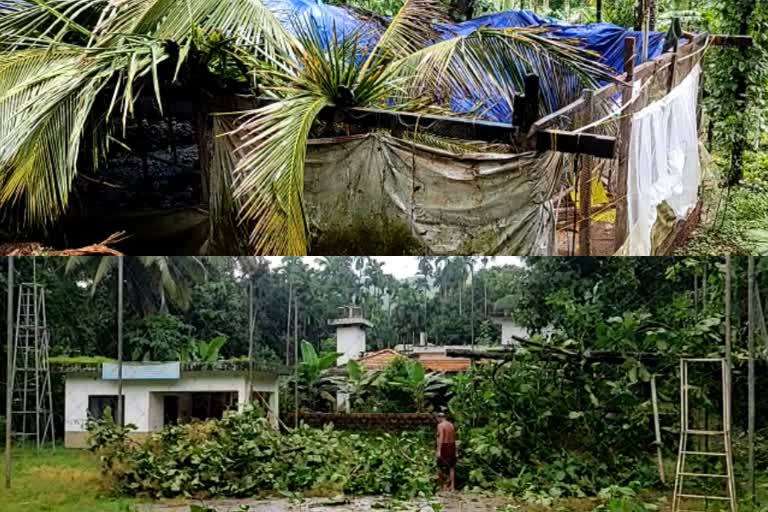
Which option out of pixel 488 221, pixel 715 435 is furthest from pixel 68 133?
pixel 715 435

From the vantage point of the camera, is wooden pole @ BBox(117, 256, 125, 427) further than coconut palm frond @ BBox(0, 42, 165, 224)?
Yes

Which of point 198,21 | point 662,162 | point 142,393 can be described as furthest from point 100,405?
point 662,162

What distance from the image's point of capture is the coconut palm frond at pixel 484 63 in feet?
18.8

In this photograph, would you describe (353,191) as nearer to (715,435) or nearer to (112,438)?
(112,438)

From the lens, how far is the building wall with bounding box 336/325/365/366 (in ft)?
17.0

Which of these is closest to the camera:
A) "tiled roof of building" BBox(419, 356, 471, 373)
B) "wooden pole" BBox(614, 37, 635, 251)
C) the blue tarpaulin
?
"tiled roof of building" BBox(419, 356, 471, 373)

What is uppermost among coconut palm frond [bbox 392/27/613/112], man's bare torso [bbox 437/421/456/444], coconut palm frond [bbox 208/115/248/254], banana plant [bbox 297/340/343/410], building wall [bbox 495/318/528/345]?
coconut palm frond [bbox 392/27/613/112]

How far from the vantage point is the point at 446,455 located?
5.24 m

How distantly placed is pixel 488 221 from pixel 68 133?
228 centimetres

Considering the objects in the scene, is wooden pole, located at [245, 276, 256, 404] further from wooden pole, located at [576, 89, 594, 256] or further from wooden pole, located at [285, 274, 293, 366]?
wooden pole, located at [576, 89, 594, 256]

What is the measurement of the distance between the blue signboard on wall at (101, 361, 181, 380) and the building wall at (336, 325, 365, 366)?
2.92 feet

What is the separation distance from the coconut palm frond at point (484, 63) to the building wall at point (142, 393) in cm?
193

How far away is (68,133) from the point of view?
4844mm

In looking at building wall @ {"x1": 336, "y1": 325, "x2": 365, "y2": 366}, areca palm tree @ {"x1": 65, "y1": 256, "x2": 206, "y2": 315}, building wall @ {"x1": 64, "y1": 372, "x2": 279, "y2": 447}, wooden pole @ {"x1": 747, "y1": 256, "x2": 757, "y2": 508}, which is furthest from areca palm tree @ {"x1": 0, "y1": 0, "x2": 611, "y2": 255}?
wooden pole @ {"x1": 747, "y1": 256, "x2": 757, "y2": 508}
